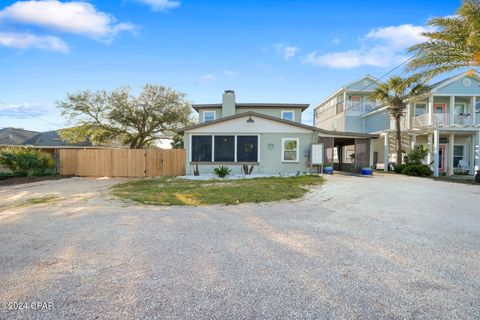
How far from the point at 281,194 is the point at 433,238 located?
4.63 metres

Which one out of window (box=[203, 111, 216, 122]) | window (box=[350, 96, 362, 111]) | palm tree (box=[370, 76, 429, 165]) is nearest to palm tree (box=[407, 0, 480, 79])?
palm tree (box=[370, 76, 429, 165])

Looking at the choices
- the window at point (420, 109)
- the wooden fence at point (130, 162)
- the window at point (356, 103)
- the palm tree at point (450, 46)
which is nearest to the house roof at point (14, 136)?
the wooden fence at point (130, 162)

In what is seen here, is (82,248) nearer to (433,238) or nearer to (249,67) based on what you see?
(433,238)

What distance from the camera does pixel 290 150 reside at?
1533cm

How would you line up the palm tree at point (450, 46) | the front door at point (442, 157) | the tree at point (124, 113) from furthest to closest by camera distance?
the tree at point (124, 113) < the front door at point (442, 157) < the palm tree at point (450, 46)

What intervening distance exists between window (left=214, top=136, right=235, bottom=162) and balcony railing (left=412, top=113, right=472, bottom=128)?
13429 mm

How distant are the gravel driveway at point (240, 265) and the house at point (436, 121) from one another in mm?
14635

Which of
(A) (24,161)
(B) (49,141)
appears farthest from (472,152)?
(B) (49,141)

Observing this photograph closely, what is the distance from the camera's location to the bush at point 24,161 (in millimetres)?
14445

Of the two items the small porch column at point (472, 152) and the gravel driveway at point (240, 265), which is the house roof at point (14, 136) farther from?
the small porch column at point (472, 152)

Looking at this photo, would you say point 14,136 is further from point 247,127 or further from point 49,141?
point 247,127

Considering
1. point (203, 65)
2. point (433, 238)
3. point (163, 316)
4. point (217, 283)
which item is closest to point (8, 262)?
point (163, 316)

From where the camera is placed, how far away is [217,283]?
272 centimetres

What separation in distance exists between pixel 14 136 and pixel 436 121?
131ft
